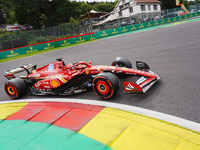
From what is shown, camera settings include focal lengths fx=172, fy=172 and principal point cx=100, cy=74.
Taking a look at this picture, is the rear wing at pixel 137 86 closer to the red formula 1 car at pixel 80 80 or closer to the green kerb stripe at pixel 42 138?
the red formula 1 car at pixel 80 80

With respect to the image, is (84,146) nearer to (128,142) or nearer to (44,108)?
(128,142)

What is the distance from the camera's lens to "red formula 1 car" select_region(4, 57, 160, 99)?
4148 millimetres

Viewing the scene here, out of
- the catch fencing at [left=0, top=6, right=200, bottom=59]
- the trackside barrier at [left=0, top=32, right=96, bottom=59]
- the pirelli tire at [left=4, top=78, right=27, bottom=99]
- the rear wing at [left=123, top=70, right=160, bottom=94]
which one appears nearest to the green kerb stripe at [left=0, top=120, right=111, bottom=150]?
the rear wing at [left=123, top=70, right=160, bottom=94]

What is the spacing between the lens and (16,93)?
5.39 m

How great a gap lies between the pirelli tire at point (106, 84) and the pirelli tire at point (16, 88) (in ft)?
8.50

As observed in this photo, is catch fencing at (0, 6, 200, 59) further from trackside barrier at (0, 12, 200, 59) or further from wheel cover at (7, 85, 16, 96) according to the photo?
wheel cover at (7, 85, 16, 96)

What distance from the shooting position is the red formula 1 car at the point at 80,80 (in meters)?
4.15

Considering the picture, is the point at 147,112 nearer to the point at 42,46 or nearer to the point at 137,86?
the point at 137,86

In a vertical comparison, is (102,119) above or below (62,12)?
below

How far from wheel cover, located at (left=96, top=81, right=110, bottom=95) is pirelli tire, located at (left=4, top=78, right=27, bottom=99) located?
105 inches

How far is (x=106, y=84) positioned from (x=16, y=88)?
2.98 metres

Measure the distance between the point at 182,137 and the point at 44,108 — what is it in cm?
326

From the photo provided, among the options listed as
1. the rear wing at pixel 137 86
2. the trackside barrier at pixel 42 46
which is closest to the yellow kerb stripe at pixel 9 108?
the rear wing at pixel 137 86

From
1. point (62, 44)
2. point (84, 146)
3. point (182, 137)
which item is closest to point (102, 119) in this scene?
point (84, 146)
